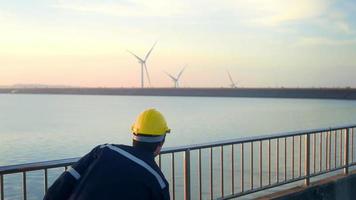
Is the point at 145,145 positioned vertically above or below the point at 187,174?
above

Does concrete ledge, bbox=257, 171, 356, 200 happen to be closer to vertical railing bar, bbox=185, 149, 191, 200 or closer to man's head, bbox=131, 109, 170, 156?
vertical railing bar, bbox=185, 149, 191, 200

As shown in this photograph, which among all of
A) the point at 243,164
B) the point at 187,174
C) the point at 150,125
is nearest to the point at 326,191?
the point at 243,164

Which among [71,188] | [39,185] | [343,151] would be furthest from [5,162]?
[71,188]

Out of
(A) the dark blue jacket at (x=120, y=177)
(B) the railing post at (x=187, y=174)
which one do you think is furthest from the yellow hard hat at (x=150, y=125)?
(B) the railing post at (x=187, y=174)

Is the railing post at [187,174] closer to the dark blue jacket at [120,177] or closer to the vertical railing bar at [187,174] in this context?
the vertical railing bar at [187,174]

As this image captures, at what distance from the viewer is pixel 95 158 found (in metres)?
2.68

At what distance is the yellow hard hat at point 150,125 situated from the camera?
8.95ft

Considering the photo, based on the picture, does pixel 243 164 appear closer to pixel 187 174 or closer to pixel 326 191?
pixel 326 191

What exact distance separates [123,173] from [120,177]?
26 millimetres

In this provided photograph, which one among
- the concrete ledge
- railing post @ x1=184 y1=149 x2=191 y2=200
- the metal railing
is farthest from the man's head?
the concrete ledge

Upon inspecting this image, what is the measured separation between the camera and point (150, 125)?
2.73m

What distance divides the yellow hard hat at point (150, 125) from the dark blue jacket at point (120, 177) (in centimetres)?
12

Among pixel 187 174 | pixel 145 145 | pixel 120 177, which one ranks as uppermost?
pixel 145 145

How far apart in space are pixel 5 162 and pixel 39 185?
339 inches
